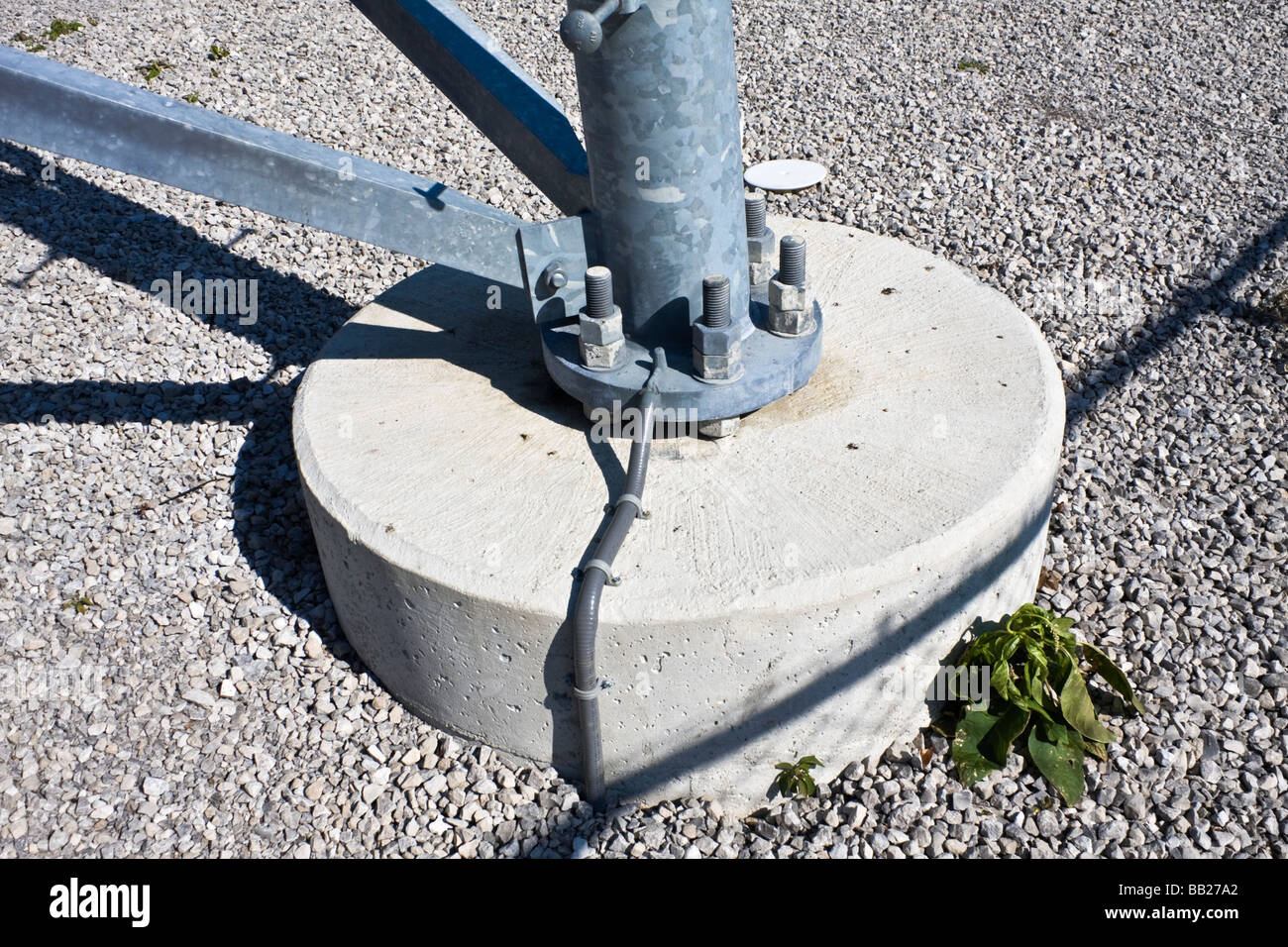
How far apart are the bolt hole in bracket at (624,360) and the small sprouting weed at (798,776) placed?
912 millimetres

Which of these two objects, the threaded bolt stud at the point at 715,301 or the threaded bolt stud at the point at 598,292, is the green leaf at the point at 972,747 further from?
the threaded bolt stud at the point at 598,292

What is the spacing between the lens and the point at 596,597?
262 centimetres

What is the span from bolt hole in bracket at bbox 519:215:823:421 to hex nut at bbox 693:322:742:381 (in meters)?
0.02

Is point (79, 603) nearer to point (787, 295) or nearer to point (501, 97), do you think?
point (501, 97)

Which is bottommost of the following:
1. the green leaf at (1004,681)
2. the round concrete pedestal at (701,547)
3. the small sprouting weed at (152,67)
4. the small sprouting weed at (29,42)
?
the green leaf at (1004,681)

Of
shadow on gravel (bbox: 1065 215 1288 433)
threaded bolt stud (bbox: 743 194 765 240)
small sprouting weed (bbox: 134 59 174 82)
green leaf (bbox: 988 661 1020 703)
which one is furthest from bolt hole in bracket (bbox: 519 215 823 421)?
small sprouting weed (bbox: 134 59 174 82)

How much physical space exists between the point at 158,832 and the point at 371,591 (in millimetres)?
800

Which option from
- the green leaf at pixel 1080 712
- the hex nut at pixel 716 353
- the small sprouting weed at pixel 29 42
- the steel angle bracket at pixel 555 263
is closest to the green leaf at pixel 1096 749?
the green leaf at pixel 1080 712

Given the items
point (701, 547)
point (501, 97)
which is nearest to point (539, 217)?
point (501, 97)

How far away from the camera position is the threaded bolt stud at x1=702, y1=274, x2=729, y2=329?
2910mm

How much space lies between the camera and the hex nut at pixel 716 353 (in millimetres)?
2957

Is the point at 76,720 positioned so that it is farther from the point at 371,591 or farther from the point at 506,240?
the point at 506,240

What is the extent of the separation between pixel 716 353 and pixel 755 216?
1.83 ft

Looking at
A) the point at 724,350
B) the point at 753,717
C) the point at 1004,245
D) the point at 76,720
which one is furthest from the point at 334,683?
the point at 1004,245
